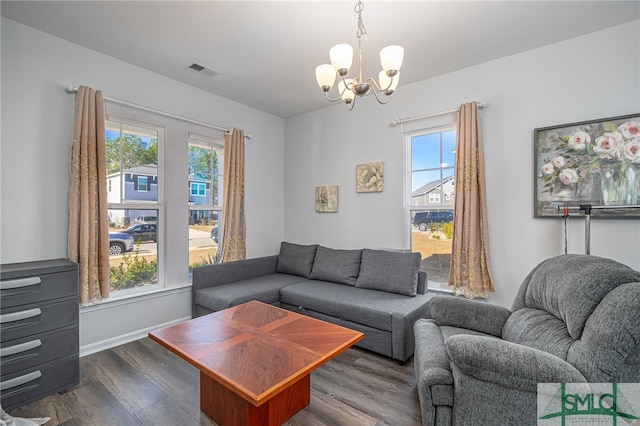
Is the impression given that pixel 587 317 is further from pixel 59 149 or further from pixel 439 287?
pixel 59 149

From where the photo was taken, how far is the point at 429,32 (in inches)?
94.7

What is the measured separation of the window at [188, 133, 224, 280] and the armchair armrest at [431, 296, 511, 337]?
2760 millimetres

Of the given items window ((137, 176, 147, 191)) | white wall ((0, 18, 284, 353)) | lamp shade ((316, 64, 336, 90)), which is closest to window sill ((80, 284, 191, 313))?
white wall ((0, 18, 284, 353))

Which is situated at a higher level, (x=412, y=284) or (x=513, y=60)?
(x=513, y=60)

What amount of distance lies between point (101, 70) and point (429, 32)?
2981 millimetres

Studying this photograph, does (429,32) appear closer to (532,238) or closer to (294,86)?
(294,86)

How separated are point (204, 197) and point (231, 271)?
0.99 metres

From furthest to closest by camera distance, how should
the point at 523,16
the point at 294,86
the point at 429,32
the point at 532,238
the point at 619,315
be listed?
the point at 294,86
the point at 532,238
the point at 429,32
the point at 523,16
the point at 619,315

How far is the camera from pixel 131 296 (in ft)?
9.58

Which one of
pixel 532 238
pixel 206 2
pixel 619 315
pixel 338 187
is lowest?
pixel 619 315

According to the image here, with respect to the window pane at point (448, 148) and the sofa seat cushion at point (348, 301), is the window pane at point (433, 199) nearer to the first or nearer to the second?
the window pane at point (448, 148)

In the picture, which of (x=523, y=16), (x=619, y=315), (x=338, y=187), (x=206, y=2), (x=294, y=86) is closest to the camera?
(x=619, y=315)

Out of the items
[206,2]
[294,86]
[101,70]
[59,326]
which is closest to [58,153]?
[101,70]

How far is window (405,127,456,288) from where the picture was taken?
3219 mm
